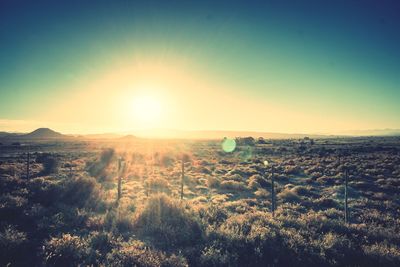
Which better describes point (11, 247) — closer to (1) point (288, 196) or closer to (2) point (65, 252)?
(2) point (65, 252)

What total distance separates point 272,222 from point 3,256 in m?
8.02

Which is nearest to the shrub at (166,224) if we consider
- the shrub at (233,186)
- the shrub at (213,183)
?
the shrub at (233,186)

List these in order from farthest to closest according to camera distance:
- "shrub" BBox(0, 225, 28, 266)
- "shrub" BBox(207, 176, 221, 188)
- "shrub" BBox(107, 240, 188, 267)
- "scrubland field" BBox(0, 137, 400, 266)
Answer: "shrub" BBox(207, 176, 221, 188) < "scrubland field" BBox(0, 137, 400, 266) < "shrub" BBox(0, 225, 28, 266) < "shrub" BBox(107, 240, 188, 267)

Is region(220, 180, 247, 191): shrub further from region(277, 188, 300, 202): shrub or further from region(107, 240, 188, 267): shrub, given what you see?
region(107, 240, 188, 267): shrub

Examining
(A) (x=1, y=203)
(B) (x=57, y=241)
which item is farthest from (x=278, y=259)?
(A) (x=1, y=203)

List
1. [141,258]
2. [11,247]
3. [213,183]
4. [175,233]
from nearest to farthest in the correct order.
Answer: [141,258], [11,247], [175,233], [213,183]

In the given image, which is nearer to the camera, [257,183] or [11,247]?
[11,247]

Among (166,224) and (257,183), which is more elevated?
(166,224)

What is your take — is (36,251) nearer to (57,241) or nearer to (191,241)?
(57,241)

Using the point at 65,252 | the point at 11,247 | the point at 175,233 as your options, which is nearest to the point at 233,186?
the point at 175,233

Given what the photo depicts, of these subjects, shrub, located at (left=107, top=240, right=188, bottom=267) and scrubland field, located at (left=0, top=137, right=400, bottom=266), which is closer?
shrub, located at (left=107, top=240, right=188, bottom=267)

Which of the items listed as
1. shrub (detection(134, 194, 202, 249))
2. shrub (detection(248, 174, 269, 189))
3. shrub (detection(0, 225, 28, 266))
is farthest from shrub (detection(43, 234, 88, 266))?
shrub (detection(248, 174, 269, 189))

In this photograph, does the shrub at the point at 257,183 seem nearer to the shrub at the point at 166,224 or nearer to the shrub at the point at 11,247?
the shrub at the point at 166,224

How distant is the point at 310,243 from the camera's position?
23.7 feet
